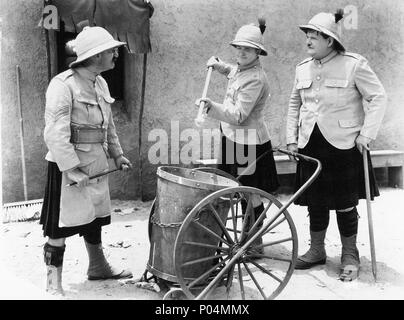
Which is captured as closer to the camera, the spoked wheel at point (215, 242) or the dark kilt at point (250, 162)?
the spoked wheel at point (215, 242)

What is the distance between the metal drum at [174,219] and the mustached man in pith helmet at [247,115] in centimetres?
84

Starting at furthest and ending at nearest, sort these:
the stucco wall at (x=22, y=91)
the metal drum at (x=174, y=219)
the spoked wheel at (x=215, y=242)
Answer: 1. the stucco wall at (x=22, y=91)
2. the metal drum at (x=174, y=219)
3. the spoked wheel at (x=215, y=242)

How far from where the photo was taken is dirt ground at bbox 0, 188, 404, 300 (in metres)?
3.89

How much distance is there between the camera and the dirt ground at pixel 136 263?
3.89 metres

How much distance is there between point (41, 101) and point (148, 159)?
1.48m

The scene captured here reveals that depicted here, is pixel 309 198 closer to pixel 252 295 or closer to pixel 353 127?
pixel 353 127

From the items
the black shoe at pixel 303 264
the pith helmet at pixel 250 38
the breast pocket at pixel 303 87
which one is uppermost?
the pith helmet at pixel 250 38

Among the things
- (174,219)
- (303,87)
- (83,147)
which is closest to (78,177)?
(83,147)

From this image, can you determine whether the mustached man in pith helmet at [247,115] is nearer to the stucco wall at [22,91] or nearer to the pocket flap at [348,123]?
the pocket flap at [348,123]

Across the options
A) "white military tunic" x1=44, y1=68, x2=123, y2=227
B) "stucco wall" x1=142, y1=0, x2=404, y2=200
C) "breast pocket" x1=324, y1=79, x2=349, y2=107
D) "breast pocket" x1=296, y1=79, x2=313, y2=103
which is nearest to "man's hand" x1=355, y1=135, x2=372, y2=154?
"breast pocket" x1=324, y1=79, x2=349, y2=107

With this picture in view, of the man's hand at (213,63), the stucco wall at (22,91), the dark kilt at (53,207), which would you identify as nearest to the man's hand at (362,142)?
the man's hand at (213,63)

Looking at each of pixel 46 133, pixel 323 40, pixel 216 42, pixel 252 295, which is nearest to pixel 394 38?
pixel 216 42

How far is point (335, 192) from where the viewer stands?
13.9 feet

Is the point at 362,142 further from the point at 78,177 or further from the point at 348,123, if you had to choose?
the point at 78,177
